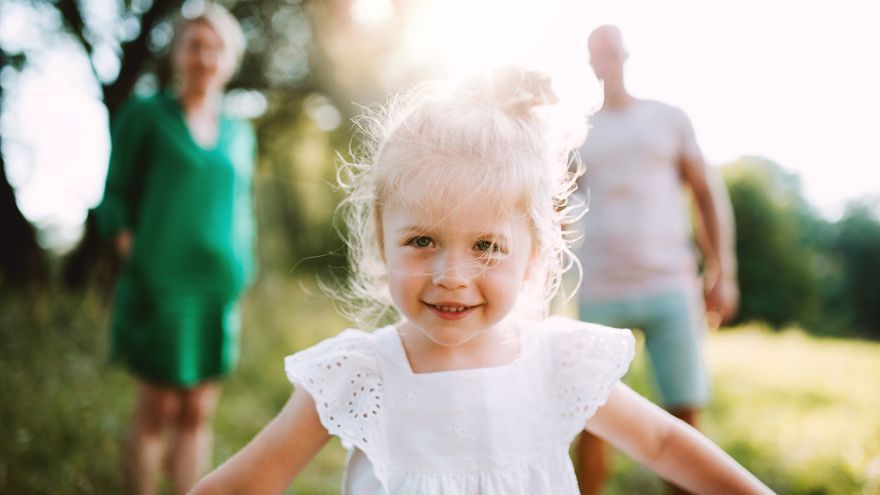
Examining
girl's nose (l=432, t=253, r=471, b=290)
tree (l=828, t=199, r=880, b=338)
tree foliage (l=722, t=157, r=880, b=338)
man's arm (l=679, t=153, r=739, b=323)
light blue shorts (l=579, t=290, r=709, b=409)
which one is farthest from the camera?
tree foliage (l=722, t=157, r=880, b=338)

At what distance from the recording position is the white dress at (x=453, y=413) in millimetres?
1396

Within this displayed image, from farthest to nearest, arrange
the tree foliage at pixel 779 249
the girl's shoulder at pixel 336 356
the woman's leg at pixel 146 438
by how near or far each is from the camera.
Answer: the tree foliage at pixel 779 249, the woman's leg at pixel 146 438, the girl's shoulder at pixel 336 356

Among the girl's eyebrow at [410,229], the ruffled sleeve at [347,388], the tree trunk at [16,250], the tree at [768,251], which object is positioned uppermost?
the girl's eyebrow at [410,229]

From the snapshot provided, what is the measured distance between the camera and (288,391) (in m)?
5.46

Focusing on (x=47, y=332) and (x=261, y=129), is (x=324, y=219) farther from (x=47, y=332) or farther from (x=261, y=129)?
(x=47, y=332)

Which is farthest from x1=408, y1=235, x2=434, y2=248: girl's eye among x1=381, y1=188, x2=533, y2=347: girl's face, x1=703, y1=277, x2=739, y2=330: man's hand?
x1=703, y1=277, x2=739, y2=330: man's hand

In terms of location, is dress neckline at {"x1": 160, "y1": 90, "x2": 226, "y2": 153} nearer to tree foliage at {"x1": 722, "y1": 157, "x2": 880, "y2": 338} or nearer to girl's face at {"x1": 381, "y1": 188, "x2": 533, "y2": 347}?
girl's face at {"x1": 381, "y1": 188, "x2": 533, "y2": 347}

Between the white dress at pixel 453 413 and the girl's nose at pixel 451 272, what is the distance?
255 mm

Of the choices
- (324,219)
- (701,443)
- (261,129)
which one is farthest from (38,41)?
(324,219)

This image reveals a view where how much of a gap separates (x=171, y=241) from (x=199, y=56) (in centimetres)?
84

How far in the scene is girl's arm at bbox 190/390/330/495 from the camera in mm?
1324

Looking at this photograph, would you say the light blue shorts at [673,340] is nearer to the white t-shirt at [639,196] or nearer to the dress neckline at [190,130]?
the white t-shirt at [639,196]

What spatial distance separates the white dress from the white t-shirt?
1.64 m

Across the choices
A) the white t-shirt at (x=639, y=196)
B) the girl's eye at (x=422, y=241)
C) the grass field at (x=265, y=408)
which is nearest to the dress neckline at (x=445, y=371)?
the girl's eye at (x=422, y=241)
